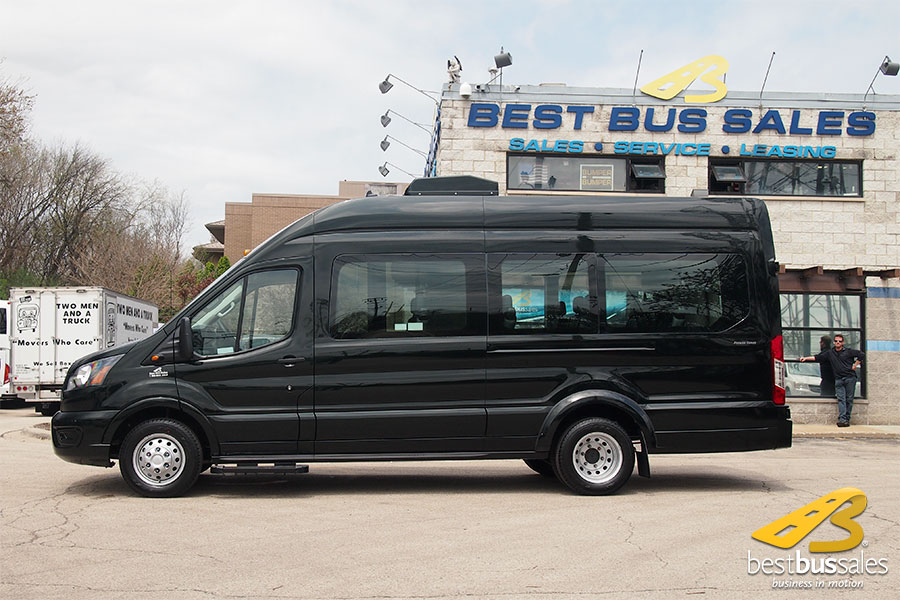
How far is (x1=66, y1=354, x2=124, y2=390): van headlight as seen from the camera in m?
8.48

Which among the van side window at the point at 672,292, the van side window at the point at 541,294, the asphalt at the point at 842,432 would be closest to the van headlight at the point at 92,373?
the van side window at the point at 541,294

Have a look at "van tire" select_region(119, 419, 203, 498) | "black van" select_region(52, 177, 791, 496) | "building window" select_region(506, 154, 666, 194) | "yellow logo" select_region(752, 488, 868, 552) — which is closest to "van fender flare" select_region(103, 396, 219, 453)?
"black van" select_region(52, 177, 791, 496)

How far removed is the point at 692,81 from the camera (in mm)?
19250

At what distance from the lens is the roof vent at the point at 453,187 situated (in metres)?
9.24

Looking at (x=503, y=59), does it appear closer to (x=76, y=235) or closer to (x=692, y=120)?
(x=692, y=120)

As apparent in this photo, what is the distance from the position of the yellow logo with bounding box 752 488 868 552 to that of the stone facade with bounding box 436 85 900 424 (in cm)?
1113

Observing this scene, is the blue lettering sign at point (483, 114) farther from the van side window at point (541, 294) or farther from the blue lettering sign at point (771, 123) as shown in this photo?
the van side window at point (541, 294)

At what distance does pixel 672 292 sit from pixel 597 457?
6.00ft

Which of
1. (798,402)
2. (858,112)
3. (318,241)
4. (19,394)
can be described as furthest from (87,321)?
(858,112)

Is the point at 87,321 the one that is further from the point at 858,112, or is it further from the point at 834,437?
the point at 858,112

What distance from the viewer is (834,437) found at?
16750 mm

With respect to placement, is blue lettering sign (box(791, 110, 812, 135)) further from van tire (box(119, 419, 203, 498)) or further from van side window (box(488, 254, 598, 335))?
van tire (box(119, 419, 203, 498))

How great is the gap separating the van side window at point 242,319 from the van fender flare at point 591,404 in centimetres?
266

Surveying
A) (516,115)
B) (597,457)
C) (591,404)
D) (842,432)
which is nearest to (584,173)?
(516,115)
